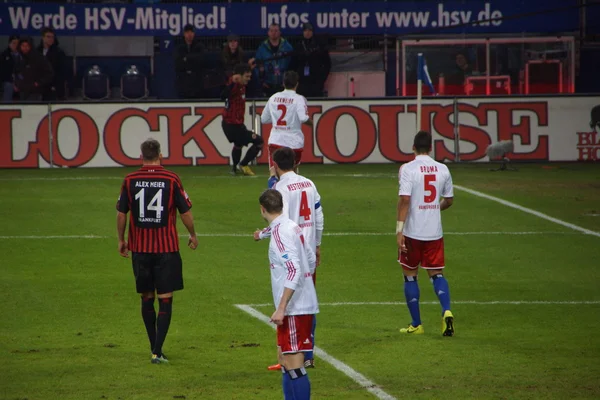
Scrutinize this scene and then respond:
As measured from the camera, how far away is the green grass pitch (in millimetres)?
9812

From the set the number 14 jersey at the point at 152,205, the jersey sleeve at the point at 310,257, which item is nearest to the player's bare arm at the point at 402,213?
the number 14 jersey at the point at 152,205

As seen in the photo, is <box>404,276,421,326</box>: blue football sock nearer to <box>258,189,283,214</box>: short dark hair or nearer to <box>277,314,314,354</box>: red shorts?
<box>277,314,314,354</box>: red shorts

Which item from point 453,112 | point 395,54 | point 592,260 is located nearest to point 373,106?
point 453,112

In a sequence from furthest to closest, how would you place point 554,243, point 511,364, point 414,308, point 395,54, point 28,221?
point 395,54 < point 28,221 < point 554,243 < point 414,308 < point 511,364

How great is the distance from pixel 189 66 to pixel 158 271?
734 inches

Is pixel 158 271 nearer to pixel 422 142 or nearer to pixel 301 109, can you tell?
pixel 422 142

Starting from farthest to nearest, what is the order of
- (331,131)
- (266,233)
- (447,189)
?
(331,131), (447,189), (266,233)

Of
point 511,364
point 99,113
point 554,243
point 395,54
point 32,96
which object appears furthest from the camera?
point 395,54

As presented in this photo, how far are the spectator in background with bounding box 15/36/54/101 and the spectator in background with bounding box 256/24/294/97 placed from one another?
5383mm

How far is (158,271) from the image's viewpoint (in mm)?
10375

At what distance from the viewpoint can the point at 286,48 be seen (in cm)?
2855

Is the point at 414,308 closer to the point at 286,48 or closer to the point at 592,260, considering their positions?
the point at 592,260

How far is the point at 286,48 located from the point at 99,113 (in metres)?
5.27

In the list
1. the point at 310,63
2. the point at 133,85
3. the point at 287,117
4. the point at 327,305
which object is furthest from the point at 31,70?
the point at 327,305
